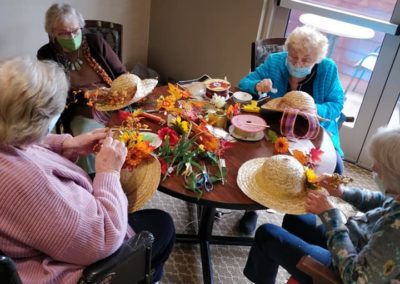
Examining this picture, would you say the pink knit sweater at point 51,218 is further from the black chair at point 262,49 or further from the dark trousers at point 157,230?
the black chair at point 262,49

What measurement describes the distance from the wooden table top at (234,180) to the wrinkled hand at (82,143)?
30cm

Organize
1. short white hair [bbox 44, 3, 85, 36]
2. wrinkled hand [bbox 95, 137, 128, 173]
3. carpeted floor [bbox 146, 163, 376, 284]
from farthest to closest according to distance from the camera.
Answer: short white hair [bbox 44, 3, 85, 36] < carpeted floor [bbox 146, 163, 376, 284] < wrinkled hand [bbox 95, 137, 128, 173]

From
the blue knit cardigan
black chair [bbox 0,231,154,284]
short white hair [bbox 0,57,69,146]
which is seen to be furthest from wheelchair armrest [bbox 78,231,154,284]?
the blue knit cardigan

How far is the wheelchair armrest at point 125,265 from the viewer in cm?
102

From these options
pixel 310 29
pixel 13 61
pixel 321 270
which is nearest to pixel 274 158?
pixel 321 270

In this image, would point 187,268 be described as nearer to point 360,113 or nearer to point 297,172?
point 297,172

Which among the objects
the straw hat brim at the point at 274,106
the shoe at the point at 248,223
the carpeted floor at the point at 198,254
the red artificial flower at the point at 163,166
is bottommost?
the carpeted floor at the point at 198,254

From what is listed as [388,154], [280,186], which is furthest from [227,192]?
[388,154]

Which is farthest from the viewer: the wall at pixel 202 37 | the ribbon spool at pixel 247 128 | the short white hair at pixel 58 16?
the wall at pixel 202 37

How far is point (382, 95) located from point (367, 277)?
1998 mm

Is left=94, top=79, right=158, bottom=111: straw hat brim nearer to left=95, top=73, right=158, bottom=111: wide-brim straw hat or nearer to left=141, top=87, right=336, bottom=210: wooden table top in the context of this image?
left=95, top=73, right=158, bottom=111: wide-brim straw hat

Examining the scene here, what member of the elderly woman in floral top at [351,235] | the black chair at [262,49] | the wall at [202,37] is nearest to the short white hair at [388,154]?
the elderly woman in floral top at [351,235]

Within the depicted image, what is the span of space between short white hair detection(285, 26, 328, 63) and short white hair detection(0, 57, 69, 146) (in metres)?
1.38

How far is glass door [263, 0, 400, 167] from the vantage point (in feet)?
8.50
